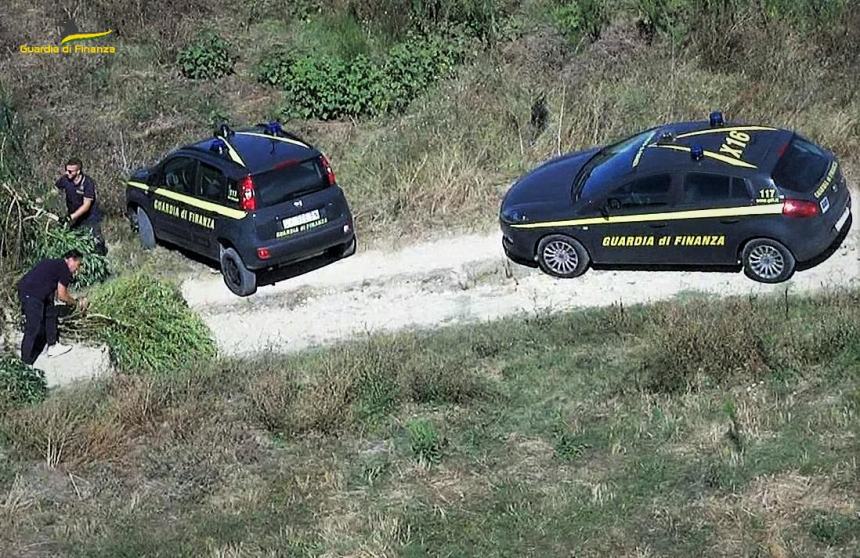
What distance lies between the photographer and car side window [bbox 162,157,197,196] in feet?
53.6

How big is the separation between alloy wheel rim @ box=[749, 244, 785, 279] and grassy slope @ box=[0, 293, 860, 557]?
0.70 meters

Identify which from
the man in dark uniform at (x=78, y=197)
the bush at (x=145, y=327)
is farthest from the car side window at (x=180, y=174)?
the bush at (x=145, y=327)

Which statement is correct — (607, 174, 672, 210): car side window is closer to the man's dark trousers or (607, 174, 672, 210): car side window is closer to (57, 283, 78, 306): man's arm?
(57, 283, 78, 306): man's arm

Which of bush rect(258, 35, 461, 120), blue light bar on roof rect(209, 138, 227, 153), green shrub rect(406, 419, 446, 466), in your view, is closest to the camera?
green shrub rect(406, 419, 446, 466)

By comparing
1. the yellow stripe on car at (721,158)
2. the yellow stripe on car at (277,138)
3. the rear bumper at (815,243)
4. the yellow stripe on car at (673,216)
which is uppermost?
the yellow stripe on car at (721,158)

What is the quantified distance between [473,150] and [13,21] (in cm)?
1040

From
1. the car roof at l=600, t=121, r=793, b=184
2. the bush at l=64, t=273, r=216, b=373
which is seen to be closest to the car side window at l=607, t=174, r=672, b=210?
the car roof at l=600, t=121, r=793, b=184

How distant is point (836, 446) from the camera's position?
11.3m

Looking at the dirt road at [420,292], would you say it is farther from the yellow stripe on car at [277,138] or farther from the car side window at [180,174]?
the yellow stripe on car at [277,138]

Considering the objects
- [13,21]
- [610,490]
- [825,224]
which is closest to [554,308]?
[825,224]

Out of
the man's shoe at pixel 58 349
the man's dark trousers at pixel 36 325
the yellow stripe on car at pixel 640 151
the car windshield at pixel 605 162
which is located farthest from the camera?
the car windshield at pixel 605 162

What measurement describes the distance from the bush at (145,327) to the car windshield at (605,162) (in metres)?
4.71

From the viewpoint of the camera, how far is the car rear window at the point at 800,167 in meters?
14.4

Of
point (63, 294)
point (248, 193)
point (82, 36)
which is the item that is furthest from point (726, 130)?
point (82, 36)
